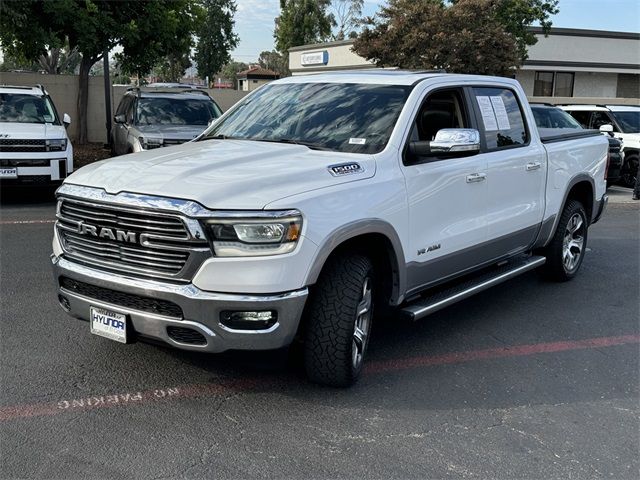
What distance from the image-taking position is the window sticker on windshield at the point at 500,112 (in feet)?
18.1

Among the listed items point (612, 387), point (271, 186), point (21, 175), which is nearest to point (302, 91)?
point (271, 186)

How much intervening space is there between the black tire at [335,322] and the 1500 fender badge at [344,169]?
502mm

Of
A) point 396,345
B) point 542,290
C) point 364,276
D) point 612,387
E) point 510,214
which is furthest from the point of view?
point 542,290

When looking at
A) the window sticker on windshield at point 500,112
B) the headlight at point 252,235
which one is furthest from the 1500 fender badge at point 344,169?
the window sticker on windshield at point 500,112

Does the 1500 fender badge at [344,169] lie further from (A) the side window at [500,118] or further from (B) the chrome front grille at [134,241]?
(A) the side window at [500,118]

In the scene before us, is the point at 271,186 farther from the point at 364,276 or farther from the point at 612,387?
the point at 612,387

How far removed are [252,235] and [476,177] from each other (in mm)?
2220

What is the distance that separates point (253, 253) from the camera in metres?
3.44

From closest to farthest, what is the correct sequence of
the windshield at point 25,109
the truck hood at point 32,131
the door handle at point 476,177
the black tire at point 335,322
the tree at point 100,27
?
the black tire at point 335,322, the door handle at point 476,177, the truck hood at point 32,131, the windshield at point 25,109, the tree at point 100,27

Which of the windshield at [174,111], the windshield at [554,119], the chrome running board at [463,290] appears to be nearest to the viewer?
the chrome running board at [463,290]

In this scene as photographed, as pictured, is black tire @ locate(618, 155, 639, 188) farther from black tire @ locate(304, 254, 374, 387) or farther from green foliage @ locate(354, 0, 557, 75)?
black tire @ locate(304, 254, 374, 387)

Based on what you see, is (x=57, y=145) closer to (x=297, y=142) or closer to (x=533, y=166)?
(x=297, y=142)

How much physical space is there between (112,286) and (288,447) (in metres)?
1.32

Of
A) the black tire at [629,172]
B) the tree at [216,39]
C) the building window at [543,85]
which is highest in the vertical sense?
the tree at [216,39]
